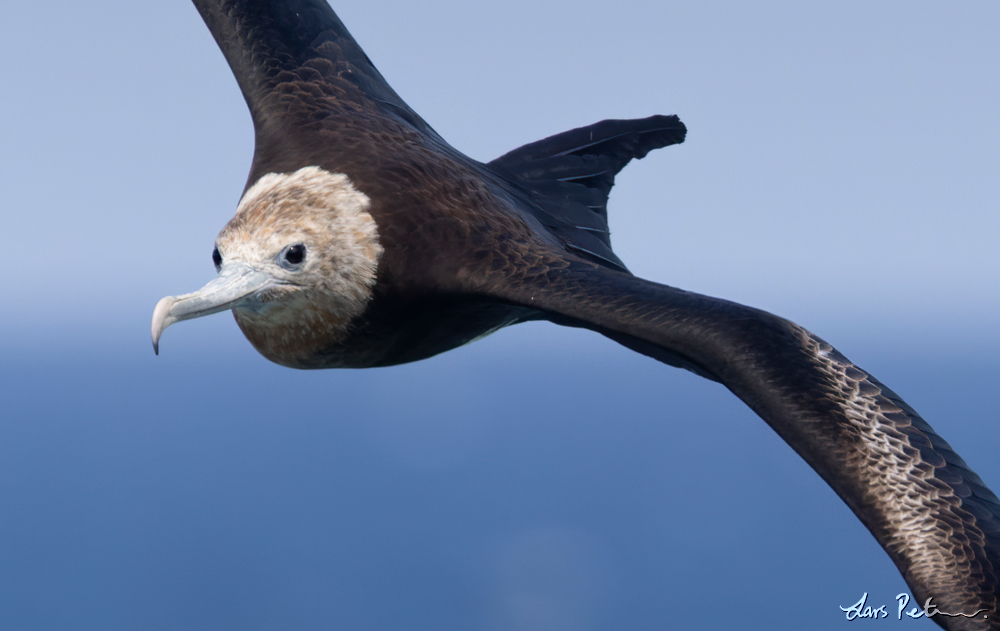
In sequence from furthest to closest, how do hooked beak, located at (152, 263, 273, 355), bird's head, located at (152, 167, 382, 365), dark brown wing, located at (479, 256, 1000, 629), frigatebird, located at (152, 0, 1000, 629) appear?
bird's head, located at (152, 167, 382, 365)
hooked beak, located at (152, 263, 273, 355)
frigatebird, located at (152, 0, 1000, 629)
dark brown wing, located at (479, 256, 1000, 629)

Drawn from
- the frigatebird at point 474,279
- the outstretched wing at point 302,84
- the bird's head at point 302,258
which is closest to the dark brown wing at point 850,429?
the frigatebird at point 474,279

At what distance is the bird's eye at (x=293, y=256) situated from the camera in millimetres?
4504

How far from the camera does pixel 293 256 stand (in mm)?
4520

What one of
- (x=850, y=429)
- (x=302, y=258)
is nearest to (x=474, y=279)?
(x=302, y=258)

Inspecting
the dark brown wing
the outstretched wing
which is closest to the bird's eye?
the outstretched wing

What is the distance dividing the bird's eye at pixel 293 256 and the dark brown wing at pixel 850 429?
3.93 feet

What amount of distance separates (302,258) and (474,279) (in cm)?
86

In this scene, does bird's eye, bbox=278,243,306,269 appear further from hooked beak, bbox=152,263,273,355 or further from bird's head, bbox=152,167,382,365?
hooked beak, bbox=152,263,273,355

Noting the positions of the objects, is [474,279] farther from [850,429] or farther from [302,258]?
[850,429]

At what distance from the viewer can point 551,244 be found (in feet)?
16.2

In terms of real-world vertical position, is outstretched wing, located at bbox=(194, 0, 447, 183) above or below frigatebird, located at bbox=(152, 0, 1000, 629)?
above

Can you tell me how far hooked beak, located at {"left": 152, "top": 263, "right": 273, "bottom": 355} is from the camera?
164 inches

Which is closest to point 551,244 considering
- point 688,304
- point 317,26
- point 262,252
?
point 688,304

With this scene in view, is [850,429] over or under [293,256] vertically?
under
